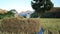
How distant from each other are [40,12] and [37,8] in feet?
5.26

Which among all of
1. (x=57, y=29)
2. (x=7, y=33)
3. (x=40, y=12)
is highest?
(x=7, y=33)

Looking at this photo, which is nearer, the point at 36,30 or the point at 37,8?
the point at 36,30

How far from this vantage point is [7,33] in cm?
668

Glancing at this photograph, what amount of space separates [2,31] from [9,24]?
409mm

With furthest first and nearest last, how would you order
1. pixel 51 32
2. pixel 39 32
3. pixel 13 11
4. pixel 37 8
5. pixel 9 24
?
pixel 37 8, pixel 13 11, pixel 51 32, pixel 39 32, pixel 9 24

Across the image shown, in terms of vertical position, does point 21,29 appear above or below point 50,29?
above

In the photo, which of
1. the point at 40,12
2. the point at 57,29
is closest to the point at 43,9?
the point at 40,12

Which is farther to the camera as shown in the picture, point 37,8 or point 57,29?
point 37,8

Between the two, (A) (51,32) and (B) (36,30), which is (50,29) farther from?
(B) (36,30)

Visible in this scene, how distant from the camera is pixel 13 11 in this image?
8.99m

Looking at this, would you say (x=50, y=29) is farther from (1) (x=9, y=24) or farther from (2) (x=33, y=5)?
(2) (x=33, y=5)

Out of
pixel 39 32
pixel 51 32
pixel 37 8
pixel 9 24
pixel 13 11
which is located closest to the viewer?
pixel 9 24

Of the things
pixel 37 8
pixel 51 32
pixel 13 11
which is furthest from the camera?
pixel 37 8

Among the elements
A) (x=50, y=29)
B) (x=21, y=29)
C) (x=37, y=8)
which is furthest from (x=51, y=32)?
(x=37, y=8)
